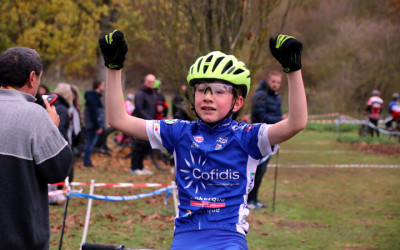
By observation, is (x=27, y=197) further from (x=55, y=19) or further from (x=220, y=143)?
(x=55, y=19)

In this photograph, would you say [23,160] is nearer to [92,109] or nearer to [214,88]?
[214,88]

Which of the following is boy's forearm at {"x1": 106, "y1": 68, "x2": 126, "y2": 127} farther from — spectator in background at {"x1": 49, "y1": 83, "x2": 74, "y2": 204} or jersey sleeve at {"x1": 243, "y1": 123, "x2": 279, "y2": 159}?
spectator in background at {"x1": 49, "y1": 83, "x2": 74, "y2": 204}

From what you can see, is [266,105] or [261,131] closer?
[261,131]

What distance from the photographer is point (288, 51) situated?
2.82 meters

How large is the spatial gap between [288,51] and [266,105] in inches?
237

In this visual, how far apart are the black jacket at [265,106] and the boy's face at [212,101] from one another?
525cm

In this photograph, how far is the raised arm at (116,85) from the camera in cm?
304

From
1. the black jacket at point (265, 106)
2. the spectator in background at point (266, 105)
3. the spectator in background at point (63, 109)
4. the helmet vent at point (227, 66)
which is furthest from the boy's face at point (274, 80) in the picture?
the helmet vent at point (227, 66)

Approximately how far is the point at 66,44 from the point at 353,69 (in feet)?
68.4

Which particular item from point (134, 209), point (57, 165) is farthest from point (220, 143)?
point (134, 209)

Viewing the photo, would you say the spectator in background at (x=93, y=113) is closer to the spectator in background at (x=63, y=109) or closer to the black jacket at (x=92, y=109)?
the black jacket at (x=92, y=109)

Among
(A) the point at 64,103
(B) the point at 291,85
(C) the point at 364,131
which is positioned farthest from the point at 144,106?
(C) the point at 364,131

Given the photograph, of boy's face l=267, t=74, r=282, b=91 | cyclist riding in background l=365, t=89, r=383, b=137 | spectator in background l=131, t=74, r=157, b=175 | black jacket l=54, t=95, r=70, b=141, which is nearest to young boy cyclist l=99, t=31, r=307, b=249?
black jacket l=54, t=95, r=70, b=141

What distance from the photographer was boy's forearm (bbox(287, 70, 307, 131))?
291 centimetres
